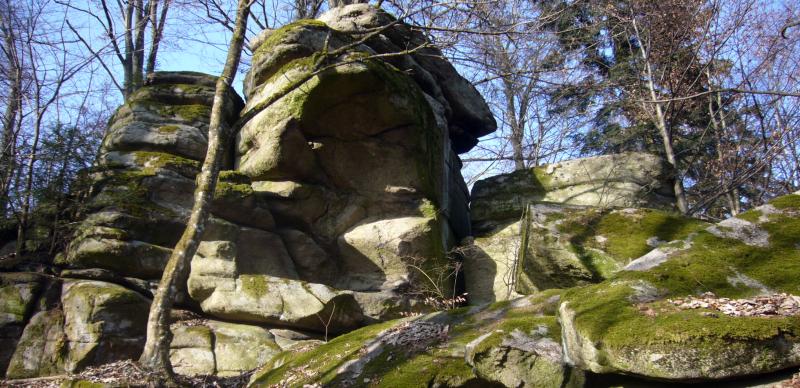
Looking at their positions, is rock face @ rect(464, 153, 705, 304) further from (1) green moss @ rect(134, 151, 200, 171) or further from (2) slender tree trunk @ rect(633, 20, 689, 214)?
(1) green moss @ rect(134, 151, 200, 171)

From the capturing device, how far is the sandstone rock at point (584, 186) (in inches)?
474

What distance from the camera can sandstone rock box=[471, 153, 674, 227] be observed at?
39.5 ft

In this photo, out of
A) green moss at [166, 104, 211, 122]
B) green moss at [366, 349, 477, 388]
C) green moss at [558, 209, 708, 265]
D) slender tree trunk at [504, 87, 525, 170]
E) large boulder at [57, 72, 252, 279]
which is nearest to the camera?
green moss at [366, 349, 477, 388]

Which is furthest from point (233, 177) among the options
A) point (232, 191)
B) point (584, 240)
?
point (584, 240)

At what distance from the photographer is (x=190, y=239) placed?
6391 mm

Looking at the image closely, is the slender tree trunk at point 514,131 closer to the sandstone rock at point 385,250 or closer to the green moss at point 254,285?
the sandstone rock at point 385,250

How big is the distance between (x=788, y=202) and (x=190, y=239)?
615cm

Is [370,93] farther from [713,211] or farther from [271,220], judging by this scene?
[713,211]

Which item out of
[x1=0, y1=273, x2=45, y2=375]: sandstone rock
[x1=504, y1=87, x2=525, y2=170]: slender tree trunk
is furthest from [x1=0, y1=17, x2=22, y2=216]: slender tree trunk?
[x1=504, y1=87, x2=525, y2=170]: slender tree trunk

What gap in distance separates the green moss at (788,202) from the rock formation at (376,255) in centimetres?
2

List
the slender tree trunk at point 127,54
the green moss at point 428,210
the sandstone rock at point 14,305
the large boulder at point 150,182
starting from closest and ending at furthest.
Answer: the sandstone rock at point 14,305 < the large boulder at point 150,182 < the green moss at point 428,210 < the slender tree trunk at point 127,54

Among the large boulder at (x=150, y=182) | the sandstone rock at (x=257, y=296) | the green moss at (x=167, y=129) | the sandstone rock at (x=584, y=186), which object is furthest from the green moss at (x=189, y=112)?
the sandstone rock at (x=584, y=186)

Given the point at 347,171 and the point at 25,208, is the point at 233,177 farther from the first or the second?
the point at 25,208

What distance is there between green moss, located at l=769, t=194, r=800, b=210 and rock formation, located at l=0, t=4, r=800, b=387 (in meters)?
0.02
